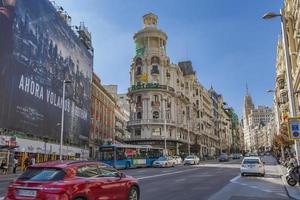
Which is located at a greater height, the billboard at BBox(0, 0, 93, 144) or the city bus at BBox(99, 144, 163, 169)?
the billboard at BBox(0, 0, 93, 144)

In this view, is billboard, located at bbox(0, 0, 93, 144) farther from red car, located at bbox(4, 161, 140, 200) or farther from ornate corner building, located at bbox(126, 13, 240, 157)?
red car, located at bbox(4, 161, 140, 200)

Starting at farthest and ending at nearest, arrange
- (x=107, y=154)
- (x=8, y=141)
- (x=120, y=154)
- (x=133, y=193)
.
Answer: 1. (x=120, y=154)
2. (x=107, y=154)
3. (x=8, y=141)
4. (x=133, y=193)

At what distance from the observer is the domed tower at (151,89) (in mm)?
76938

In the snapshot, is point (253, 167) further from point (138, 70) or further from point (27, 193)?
point (138, 70)

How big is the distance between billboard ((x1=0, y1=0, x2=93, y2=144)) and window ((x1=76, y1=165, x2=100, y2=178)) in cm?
3083

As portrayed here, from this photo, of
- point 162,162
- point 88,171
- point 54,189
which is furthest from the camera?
point 162,162

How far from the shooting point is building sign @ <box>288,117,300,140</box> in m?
13.6

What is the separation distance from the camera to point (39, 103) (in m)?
45.0

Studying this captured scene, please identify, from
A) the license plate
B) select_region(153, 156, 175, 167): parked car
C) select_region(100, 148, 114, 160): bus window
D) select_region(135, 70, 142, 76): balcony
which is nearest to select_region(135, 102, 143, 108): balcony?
select_region(135, 70, 142, 76): balcony

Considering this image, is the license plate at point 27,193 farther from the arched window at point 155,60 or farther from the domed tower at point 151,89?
the arched window at point 155,60

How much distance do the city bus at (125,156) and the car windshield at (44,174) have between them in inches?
1341

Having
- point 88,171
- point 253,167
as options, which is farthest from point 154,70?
point 88,171

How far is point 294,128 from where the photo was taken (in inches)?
538

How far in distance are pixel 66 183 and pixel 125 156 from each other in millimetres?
36343
